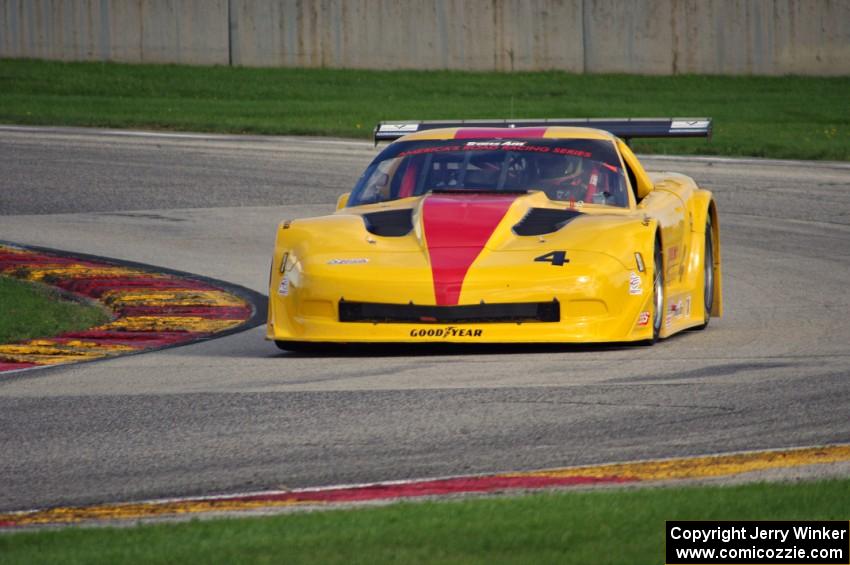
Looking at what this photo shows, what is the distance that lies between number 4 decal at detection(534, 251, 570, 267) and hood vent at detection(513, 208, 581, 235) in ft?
0.96

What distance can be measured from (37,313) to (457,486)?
646cm

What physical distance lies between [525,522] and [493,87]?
27.7 m

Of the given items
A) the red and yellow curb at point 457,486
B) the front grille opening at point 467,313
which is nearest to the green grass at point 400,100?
the front grille opening at point 467,313

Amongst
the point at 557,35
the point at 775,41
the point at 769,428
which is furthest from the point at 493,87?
the point at 769,428

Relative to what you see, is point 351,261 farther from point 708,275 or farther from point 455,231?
point 708,275

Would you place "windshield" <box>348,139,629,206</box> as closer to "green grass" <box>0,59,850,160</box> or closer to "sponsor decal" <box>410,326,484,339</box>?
"sponsor decal" <box>410,326,484,339</box>

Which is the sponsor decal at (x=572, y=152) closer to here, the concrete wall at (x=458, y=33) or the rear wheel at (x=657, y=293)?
the rear wheel at (x=657, y=293)

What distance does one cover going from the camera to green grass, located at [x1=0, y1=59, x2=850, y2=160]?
25625mm

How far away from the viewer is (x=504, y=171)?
1006 cm

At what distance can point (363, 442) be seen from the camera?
20.7ft

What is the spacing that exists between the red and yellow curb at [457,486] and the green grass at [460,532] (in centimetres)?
23

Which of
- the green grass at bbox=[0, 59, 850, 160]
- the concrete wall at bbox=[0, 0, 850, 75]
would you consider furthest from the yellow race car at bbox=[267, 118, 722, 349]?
the concrete wall at bbox=[0, 0, 850, 75]

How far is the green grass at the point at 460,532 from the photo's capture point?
459 centimetres

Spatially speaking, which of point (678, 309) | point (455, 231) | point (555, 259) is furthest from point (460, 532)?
point (678, 309)
